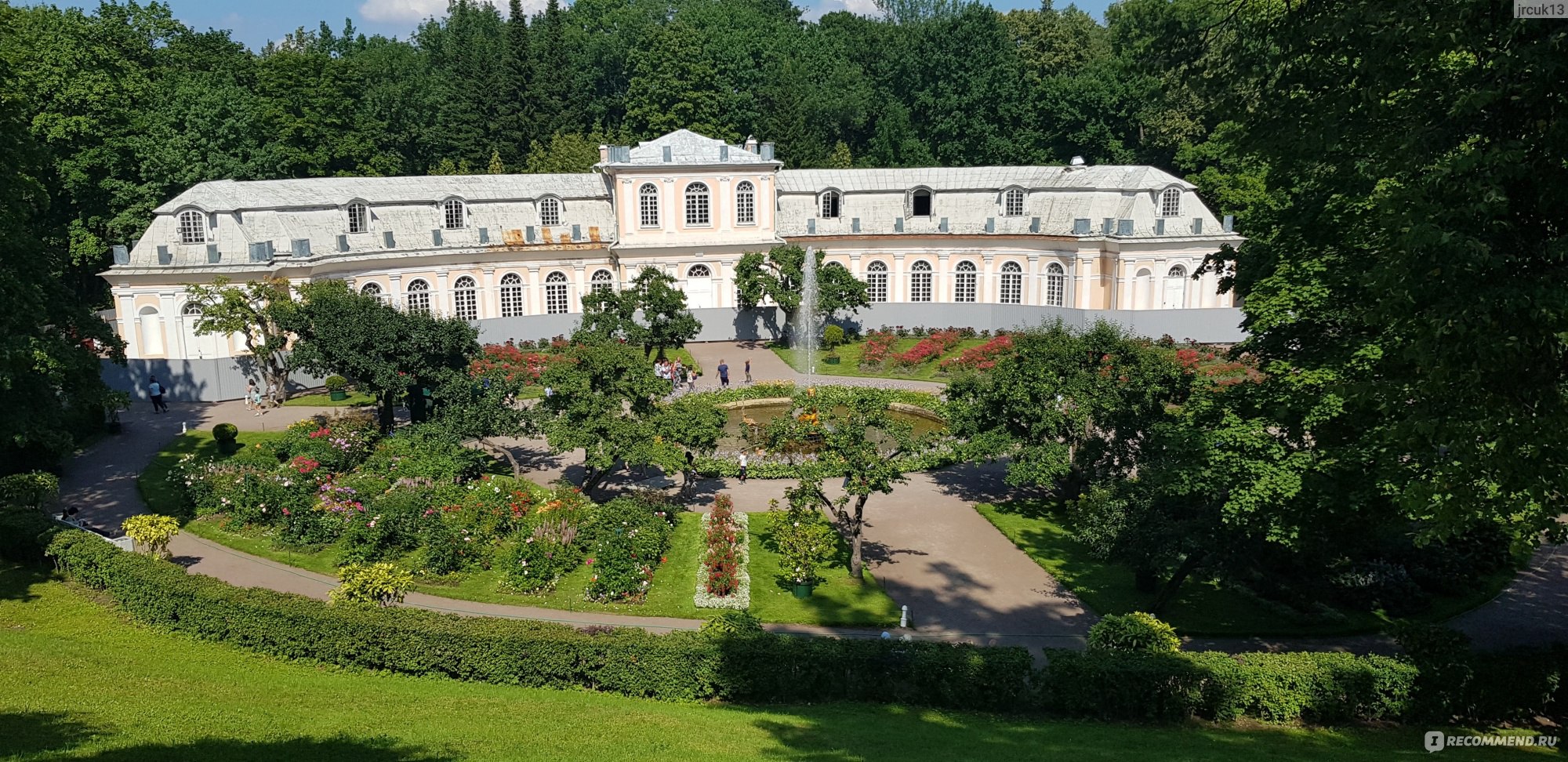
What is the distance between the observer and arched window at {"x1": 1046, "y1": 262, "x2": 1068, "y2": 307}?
156 feet

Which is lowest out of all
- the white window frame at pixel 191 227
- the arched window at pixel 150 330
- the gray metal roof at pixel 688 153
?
the arched window at pixel 150 330

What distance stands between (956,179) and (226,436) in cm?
3301

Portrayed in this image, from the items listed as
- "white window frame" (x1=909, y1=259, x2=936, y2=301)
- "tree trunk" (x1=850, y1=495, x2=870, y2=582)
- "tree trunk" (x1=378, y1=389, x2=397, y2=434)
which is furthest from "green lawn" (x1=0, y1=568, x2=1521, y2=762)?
"white window frame" (x1=909, y1=259, x2=936, y2=301)

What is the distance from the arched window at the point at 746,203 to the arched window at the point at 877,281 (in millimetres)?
6030

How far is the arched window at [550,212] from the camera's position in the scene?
158 ft

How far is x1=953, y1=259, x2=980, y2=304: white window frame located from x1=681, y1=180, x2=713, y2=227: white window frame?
37.8ft

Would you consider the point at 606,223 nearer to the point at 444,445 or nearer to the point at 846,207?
the point at 846,207

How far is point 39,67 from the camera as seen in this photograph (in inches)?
1679

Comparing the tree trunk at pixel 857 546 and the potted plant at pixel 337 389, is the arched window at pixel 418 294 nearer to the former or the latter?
the potted plant at pixel 337 389

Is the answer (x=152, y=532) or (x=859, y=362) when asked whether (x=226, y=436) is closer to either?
(x=152, y=532)

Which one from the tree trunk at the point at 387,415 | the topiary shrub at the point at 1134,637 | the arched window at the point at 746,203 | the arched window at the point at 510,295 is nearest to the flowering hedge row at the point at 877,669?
the topiary shrub at the point at 1134,637

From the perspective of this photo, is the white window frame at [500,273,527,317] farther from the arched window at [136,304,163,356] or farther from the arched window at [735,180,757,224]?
the arched window at [136,304,163,356]

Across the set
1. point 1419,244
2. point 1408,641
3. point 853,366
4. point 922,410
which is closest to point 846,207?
point 853,366

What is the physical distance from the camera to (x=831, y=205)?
50.2 meters
